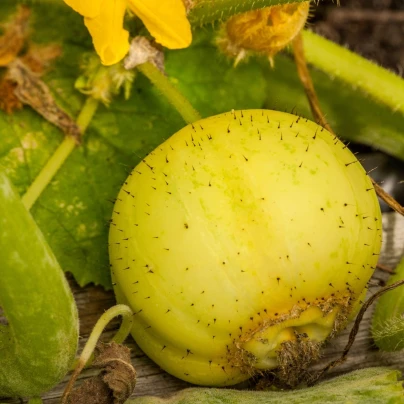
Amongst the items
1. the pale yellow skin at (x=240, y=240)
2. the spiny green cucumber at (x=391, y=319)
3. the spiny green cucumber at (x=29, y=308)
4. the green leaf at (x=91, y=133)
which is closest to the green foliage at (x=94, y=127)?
the green leaf at (x=91, y=133)

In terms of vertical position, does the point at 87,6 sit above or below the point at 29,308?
above

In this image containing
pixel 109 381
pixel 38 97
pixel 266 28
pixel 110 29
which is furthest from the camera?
pixel 38 97

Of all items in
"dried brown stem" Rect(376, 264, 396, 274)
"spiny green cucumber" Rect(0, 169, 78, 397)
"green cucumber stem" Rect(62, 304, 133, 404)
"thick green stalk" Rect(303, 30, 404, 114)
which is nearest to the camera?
"spiny green cucumber" Rect(0, 169, 78, 397)

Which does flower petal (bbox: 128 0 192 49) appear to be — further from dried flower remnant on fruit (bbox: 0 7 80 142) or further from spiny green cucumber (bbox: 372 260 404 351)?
spiny green cucumber (bbox: 372 260 404 351)

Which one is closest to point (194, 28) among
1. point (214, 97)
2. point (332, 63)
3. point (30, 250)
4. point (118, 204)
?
point (214, 97)

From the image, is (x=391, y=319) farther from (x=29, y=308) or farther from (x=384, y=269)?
(x=29, y=308)

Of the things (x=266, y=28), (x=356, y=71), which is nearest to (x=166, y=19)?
(x=266, y=28)

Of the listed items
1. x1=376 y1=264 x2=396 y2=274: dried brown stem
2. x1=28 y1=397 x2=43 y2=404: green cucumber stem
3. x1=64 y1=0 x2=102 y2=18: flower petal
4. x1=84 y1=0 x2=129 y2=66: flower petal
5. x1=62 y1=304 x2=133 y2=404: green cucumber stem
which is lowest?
x1=28 y1=397 x2=43 y2=404: green cucumber stem

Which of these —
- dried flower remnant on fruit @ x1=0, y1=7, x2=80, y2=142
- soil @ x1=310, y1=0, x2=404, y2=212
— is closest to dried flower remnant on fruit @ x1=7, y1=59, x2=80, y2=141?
dried flower remnant on fruit @ x1=0, y1=7, x2=80, y2=142
